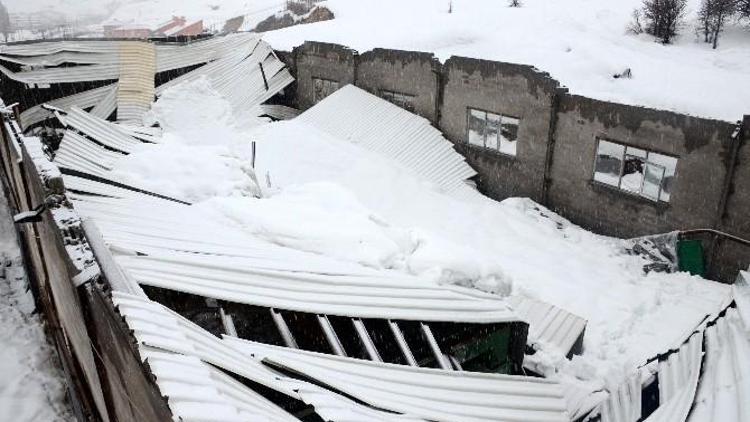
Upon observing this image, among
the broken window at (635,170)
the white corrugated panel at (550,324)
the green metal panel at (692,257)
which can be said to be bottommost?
the green metal panel at (692,257)

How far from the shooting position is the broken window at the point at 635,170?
42.1ft

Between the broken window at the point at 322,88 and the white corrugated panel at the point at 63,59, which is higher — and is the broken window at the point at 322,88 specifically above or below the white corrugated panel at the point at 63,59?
below

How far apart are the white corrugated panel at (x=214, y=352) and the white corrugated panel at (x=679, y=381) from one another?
2128mm

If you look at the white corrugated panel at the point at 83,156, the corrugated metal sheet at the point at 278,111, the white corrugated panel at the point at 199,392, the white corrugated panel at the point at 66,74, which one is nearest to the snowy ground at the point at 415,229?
the white corrugated panel at the point at 83,156

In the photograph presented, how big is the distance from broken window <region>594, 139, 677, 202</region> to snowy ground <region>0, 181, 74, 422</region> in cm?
1294

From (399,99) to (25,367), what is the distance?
13.1 metres

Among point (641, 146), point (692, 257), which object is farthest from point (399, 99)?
point (692, 257)

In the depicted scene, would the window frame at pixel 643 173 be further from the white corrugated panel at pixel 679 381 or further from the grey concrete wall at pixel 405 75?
the white corrugated panel at pixel 679 381

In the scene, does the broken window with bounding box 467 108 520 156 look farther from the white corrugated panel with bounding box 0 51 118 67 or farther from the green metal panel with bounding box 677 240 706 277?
the white corrugated panel with bounding box 0 51 118 67

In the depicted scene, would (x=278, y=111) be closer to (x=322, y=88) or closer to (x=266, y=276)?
(x=322, y=88)

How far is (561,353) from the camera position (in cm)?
818

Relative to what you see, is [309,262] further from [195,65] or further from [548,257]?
[195,65]

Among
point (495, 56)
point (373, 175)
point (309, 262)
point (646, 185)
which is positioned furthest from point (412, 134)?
point (309, 262)

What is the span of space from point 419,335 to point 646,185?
10.2m
